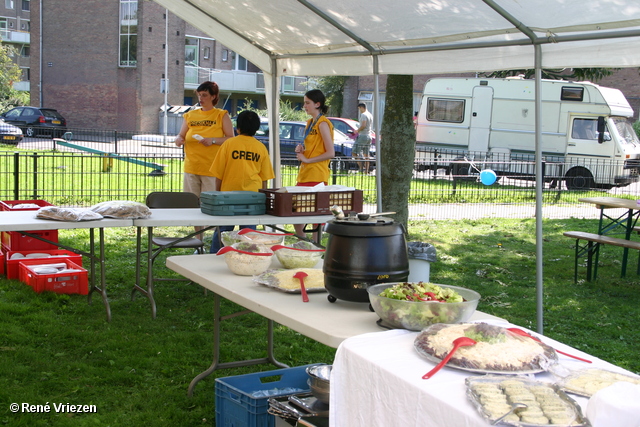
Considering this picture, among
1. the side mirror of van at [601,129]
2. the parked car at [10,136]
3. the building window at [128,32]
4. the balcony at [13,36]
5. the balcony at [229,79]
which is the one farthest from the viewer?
the balcony at [13,36]

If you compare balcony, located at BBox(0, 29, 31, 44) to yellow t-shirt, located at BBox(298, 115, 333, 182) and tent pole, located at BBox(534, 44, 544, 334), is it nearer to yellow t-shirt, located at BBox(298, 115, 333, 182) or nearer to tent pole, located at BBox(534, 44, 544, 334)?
yellow t-shirt, located at BBox(298, 115, 333, 182)

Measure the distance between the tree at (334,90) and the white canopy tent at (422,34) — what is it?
2826 cm

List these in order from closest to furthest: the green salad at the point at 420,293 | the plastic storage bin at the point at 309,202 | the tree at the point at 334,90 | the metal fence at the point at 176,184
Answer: the green salad at the point at 420,293 < the plastic storage bin at the point at 309,202 < the metal fence at the point at 176,184 < the tree at the point at 334,90

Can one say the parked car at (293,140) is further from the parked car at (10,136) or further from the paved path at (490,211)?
the parked car at (10,136)

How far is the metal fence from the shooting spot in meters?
11.1

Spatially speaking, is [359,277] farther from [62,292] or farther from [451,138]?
[451,138]

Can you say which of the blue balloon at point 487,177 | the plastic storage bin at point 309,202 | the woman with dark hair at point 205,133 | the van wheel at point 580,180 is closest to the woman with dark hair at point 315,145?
the plastic storage bin at point 309,202

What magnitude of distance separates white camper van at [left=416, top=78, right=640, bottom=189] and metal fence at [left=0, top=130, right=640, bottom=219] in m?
0.46

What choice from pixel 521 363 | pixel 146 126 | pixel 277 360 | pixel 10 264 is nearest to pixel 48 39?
pixel 146 126

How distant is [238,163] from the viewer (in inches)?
250

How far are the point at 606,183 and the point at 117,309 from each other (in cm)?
1395

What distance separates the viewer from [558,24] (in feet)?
14.1

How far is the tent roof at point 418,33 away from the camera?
13.7 ft

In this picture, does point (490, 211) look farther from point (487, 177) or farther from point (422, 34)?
point (422, 34)
